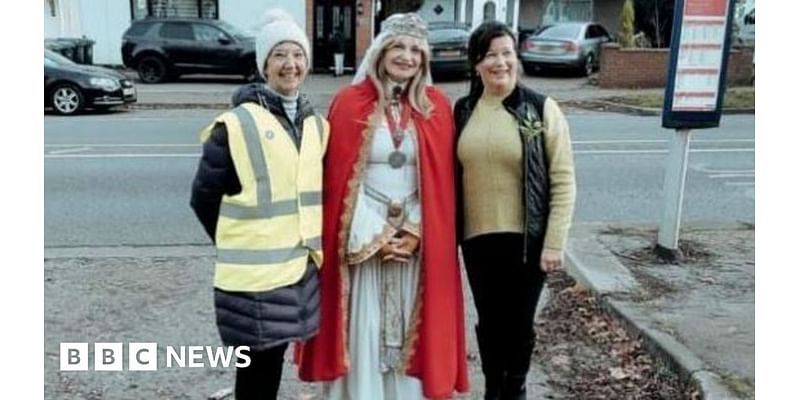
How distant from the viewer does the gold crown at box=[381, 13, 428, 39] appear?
3115 millimetres

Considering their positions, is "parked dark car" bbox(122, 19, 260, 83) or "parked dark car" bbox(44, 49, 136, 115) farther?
"parked dark car" bbox(122, 19, 260, 83)

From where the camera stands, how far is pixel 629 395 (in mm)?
3949

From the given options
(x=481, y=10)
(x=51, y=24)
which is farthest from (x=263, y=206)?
(x=481, y=10)

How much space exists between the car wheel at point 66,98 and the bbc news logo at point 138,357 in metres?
11.8

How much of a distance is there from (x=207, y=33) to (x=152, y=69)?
1773 mm

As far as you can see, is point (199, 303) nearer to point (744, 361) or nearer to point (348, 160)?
point (348, 160)

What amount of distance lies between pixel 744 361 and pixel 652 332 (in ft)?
1.66

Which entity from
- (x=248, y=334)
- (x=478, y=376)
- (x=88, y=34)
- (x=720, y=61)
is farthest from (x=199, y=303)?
(x=88, y=34)

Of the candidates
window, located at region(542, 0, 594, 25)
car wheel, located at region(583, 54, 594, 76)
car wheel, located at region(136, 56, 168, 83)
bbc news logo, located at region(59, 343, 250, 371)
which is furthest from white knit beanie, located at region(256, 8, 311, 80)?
window, located at region(542, 0, 594, 25)

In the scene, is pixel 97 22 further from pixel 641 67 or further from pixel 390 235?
pixel 390 235

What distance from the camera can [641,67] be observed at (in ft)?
68.6

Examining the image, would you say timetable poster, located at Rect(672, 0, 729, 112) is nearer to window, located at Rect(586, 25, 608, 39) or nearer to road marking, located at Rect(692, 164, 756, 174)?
road marking, located at Rect(692, 164, 756, 174)

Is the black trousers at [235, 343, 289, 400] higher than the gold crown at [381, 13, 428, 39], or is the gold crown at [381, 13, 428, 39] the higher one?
the gold crown at [381, 13, 428, 39]

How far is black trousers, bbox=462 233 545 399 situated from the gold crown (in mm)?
886
